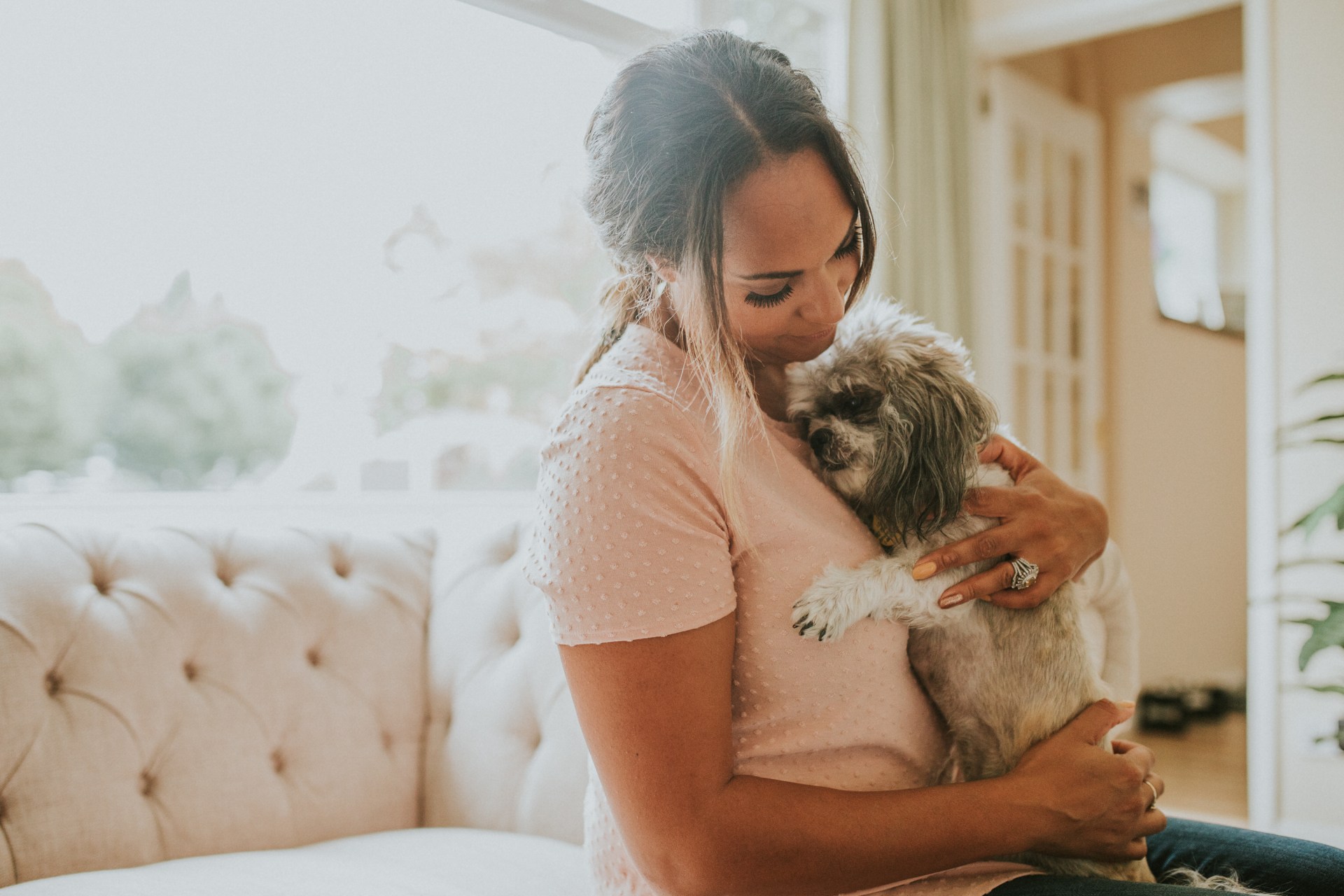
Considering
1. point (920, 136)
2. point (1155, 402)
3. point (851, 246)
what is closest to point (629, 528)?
point (851, 246)

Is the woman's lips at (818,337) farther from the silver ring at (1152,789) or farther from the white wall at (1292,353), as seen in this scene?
the white wall at (1292,353)

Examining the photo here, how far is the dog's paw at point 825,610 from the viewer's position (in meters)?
0.98

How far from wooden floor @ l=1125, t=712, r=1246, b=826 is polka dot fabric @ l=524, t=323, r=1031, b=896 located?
2.58m

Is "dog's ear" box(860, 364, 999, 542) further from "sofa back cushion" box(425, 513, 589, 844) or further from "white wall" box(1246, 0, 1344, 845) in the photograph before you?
"white wall" box(1246, 0, 1344, 845)

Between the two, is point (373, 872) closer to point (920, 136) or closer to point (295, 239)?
point (295, 239)

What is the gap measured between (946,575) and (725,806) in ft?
1.42

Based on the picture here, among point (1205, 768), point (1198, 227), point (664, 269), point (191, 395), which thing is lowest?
point (1205, 768)

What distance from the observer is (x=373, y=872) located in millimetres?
1561

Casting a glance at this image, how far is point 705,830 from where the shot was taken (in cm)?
90

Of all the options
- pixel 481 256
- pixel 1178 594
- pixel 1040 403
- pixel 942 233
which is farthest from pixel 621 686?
pixel 1178 594

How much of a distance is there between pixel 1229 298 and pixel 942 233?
3.55 metres

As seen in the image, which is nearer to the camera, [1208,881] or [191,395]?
[1208,881]

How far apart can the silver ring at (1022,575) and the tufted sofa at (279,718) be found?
0.84m

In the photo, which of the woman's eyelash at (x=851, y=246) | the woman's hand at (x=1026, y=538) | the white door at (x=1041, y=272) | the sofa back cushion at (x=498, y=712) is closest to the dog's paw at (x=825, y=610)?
the woman's hand at (x=1026, y=538)
